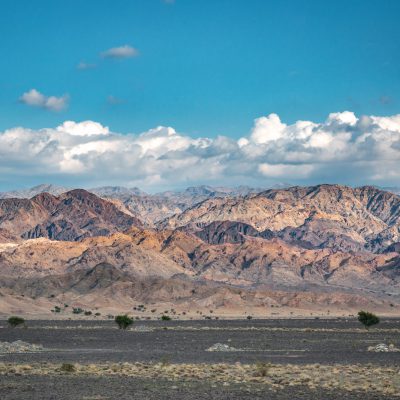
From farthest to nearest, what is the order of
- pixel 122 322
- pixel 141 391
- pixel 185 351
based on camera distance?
pixel 122 322
pixel 185 351
pixel 141 391

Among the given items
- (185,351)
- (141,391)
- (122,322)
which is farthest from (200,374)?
(122,322)

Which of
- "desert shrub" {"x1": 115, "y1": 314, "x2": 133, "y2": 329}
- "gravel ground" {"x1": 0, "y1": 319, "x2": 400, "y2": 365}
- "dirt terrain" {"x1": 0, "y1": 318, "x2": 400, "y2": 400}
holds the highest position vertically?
"dirt terrain" {"x1": 0, "y1": 318, "x2": 400, "y2": 400}

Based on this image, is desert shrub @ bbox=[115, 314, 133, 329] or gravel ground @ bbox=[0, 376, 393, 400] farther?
desert shrub @ bbox=[115, 314, 133, 329]

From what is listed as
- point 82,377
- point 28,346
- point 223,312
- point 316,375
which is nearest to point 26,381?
point 82,377

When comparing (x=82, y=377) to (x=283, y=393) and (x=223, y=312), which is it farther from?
(x=223, y=312)

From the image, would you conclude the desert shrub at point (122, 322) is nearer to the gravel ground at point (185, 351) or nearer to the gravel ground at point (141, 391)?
the gravel ground at point (185, 351)

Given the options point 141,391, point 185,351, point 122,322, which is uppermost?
point 141,391

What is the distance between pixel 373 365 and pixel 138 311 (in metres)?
131

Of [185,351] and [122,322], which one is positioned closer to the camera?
[185,351]

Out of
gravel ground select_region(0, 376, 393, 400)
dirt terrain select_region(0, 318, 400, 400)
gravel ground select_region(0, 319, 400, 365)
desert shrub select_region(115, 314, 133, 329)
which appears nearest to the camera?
gravel ground select_region(0, 376, 393, 400)

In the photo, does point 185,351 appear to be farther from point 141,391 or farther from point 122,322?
point 122,322

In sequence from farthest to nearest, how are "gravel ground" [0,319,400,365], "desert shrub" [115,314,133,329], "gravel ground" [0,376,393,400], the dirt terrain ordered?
"desert shrub" [115,314,133,329], "gravel ground" [0,319,400,365], the dirt terrain, "gravel ground" [0,376,393,400]

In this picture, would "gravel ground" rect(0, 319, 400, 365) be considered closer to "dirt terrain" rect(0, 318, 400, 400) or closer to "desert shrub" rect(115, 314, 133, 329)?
"dirt terrain" rect(0, 318, 400, 400)

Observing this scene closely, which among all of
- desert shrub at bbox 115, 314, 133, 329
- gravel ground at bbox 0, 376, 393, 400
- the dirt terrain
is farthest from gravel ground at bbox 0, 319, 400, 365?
desert shrub at bbox 115, 314, 133, 329
